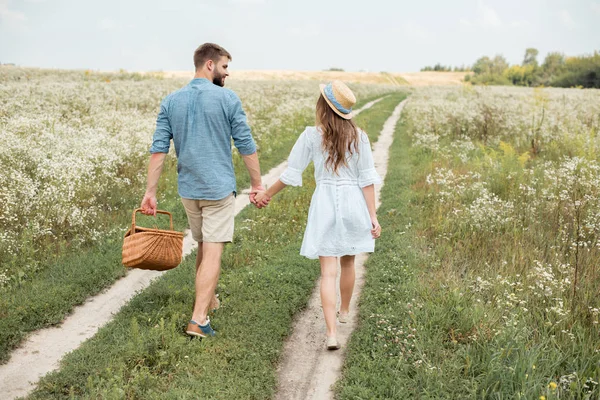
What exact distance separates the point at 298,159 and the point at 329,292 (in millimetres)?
1372

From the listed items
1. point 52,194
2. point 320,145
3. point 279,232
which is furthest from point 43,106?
point 320,145

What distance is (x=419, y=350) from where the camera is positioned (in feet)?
15.1

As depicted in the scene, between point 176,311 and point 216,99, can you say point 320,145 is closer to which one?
point 216,99

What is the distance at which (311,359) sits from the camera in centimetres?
507

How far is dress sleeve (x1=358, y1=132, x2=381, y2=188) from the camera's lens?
16.3ft

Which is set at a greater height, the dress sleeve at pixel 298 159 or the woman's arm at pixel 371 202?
the dress sleeve at pixel 298 159

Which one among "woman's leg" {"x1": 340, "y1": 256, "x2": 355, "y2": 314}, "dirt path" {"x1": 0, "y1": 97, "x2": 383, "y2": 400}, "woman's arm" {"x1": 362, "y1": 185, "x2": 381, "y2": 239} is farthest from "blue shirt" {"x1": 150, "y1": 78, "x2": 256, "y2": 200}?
"dirt path" {"x1": 0, "y1": 97, "x2": 383, "y2": 400}

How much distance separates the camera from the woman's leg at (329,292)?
508 centimetres

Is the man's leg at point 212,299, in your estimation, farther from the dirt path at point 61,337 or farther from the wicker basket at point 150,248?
the dirt path at point 61,337

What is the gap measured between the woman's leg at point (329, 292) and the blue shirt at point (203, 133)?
1.28m

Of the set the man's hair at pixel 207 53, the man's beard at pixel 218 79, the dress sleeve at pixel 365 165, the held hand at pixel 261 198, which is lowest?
the held hand at pixel 261 198

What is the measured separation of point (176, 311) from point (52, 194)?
14.6ft

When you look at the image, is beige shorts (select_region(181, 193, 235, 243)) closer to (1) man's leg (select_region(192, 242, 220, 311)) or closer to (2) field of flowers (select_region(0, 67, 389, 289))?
(1) man's leg (select_region(192, 242, 220, 311))

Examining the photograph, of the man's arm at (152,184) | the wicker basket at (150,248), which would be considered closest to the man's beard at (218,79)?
the man's arm at (152,184)
